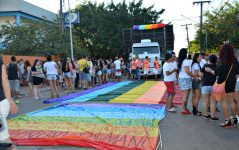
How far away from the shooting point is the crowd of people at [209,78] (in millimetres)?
8047

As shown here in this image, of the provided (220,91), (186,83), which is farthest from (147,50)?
(220,91)

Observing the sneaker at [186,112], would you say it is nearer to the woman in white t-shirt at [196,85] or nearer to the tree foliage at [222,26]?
the woman in white t-shirt at [196,85]

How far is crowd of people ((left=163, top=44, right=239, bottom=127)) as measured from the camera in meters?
8.05

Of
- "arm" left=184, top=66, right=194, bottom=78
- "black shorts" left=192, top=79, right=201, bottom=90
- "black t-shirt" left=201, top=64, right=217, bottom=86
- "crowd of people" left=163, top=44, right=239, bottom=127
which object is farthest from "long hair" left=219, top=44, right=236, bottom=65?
"black shorts" left=192, top=79, right=201, bottom=90

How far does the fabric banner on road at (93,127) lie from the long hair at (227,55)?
224 cm

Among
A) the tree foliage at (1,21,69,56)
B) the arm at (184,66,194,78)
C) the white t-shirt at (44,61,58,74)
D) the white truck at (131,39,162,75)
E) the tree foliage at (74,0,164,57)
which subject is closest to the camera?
the arm at (184,66,194,78)

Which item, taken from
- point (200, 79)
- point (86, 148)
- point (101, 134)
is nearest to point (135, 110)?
point (200, 79)

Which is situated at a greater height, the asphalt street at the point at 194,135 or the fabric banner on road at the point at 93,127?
the fabric banner on road at the point at 93,127

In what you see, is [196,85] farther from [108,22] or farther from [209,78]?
[108,22]

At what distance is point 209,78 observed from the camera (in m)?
Result: 9.13

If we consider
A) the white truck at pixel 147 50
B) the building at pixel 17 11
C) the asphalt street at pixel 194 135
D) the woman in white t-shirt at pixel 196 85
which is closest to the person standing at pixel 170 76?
the woman in white t-shirt at pixel 196 85

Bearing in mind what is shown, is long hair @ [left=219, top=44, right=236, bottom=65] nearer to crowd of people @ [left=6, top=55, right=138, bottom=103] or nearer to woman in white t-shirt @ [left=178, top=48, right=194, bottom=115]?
woman in white t-shirt @ [left=178, top=48, right=194, bottom=115]

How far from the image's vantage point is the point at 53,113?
33.4ft

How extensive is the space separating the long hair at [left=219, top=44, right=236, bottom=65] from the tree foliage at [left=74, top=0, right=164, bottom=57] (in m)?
34.1
